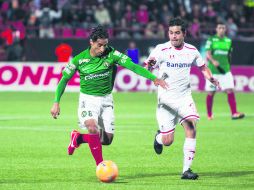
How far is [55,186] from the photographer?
10.8 metres

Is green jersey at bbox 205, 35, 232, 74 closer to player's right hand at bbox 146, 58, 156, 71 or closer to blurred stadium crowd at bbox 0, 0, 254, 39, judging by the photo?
player's right hand at bbox 146, 58, 156, 71

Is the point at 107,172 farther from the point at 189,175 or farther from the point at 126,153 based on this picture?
the point at 126,153

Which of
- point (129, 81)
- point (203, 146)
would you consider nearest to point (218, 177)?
point (203, 146)

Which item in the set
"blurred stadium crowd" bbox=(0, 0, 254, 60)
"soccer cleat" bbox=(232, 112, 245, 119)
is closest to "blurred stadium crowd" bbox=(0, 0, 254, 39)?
"blurred stadium crowd" bbox=(0, 0, 254, 60)

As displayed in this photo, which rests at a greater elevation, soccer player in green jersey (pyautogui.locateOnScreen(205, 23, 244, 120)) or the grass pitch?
soccer player in green jersey (pyautogui.locateOnScreen(205, 23, 244, 120))

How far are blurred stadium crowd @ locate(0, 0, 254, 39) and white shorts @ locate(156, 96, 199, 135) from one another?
19481 mm

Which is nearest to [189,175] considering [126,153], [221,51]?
[126,153]

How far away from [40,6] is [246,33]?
802 centimetres

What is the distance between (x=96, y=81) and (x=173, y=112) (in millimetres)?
1240

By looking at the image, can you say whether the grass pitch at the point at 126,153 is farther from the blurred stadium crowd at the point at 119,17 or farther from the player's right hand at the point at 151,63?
the blurred stadium crowd at the point at 119,17

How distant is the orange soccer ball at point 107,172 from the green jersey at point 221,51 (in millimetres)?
10822

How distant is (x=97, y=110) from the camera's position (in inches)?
468

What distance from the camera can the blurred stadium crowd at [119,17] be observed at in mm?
31938

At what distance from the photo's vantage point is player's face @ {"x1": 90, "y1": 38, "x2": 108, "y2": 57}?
11.6 m
